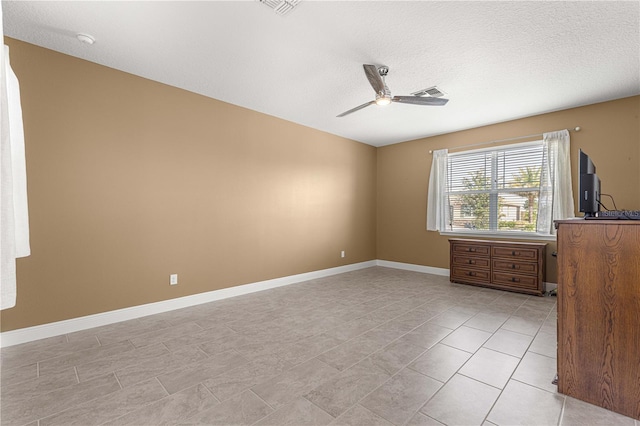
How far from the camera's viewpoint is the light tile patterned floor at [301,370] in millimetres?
1683

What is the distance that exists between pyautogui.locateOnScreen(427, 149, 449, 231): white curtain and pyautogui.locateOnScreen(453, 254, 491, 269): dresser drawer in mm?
731

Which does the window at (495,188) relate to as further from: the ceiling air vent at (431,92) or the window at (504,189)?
the ceiling air vent at (431,92)

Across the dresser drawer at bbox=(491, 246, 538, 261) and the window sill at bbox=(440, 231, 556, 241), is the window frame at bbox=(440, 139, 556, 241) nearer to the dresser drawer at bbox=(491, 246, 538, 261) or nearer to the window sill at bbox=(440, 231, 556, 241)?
the window sill at bbox=(440, 231, 556, 241)

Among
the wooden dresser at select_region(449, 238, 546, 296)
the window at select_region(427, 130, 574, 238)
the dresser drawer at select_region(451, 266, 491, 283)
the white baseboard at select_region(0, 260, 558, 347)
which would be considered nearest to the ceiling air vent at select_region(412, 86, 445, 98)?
the window at select_region(427, 130, 574, 238)

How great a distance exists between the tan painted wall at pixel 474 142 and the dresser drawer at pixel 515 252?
38 cm

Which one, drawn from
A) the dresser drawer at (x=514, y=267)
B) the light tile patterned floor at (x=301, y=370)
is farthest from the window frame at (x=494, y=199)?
the light tile patterned floor at (x=301, y=370)

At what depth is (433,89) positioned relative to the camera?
3506 mm

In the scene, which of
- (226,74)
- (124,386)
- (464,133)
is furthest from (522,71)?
(124,386)

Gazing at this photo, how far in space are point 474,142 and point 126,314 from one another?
18.6 ft

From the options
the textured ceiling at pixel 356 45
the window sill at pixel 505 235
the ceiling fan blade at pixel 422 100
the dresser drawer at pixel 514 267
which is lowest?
the dresser drawer at pixel 514 267

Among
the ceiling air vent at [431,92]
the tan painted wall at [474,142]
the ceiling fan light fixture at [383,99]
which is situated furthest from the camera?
the tan painted wall at [474,142]

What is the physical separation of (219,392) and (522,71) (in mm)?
4062

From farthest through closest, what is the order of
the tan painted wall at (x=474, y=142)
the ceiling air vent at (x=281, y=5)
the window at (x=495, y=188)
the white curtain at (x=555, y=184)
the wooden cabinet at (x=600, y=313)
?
the window at (x=495, y=188) < the white curtain at (x=555, y=184) < the tan painted wall at (x=474, y=142) < the ceiling air vent at (x=281, y=5) < the wooden cabinet at (x=600, y=313)

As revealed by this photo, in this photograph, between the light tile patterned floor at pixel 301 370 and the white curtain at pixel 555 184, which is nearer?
the light tile patterned floor at pixel 301 370
